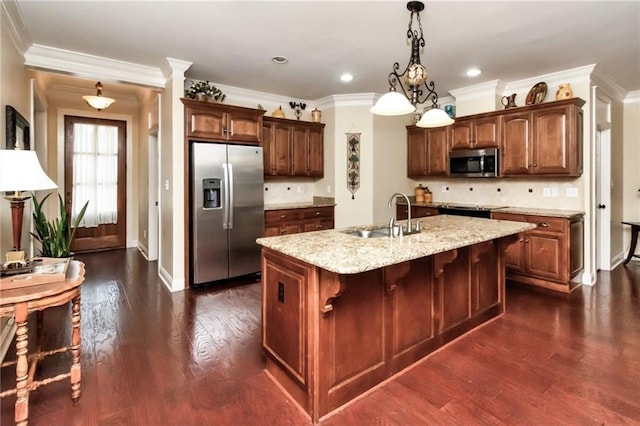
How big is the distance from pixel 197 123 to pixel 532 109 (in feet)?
13.1

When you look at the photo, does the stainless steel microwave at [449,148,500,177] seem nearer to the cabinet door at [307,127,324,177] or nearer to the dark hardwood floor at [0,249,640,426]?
the dark hardwood floor at [0,249,640,426]

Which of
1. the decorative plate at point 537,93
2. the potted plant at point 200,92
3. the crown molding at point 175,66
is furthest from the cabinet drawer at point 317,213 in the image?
the decorative plate at point 537,93

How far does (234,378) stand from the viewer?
217cm

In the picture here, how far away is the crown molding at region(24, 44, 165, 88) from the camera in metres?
3.36

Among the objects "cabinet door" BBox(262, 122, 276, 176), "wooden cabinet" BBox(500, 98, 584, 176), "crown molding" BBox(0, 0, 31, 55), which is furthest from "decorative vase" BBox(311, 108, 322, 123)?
"crown molding" BBox(0, 0, 31, 55)

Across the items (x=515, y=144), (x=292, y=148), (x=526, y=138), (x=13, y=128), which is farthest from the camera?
(x=292, y=148)

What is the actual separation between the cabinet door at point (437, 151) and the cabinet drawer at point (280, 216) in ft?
7.22

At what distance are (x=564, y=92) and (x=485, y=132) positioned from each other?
0.93 metres

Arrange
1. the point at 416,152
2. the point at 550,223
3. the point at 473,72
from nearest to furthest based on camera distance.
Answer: the point at 550,223, the point at 473,72, the point at 416,152

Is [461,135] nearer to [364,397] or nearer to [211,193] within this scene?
[211,193]

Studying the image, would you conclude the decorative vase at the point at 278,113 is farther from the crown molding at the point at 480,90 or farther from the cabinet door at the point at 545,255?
the cabinet door at the point at 545,255

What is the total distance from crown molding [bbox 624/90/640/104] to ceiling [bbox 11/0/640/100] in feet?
2.98

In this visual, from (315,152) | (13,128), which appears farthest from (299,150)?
(13,128)

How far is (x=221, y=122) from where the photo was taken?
4.11m
